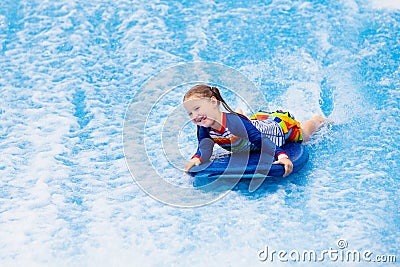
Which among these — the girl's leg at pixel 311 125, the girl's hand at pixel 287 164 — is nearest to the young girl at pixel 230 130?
the girl's hand at pixel 287 164

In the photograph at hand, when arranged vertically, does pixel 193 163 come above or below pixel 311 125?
below

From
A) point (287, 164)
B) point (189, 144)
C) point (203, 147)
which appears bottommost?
point (287, 164)

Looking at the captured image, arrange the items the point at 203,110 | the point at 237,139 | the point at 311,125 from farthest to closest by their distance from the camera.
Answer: the point at 311,125 → the point at 237,139 → the point at 203,110

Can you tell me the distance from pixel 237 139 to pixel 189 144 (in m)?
0.61

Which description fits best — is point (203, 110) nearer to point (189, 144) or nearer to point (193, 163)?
point (193, 163)

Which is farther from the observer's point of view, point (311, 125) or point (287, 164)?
point (311, 125)

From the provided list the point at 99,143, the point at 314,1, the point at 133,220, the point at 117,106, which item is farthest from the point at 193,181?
the point at 314,1

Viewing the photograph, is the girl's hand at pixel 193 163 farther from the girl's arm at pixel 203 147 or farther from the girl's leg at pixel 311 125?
the girl's leg at pixel 311 125

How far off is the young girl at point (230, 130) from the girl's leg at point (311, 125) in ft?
0.57

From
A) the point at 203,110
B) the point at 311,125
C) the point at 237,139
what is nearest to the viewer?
the point at 203,110

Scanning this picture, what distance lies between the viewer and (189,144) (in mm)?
3887

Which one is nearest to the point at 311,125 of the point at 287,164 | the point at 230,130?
the point at 287,164

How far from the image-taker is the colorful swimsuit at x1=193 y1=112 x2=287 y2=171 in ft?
10.6

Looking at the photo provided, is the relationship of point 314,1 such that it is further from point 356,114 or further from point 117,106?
point 117,106
